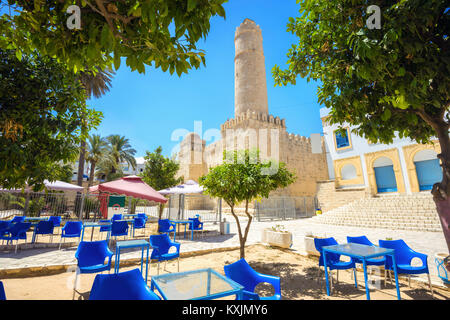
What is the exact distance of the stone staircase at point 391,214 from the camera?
422 inches

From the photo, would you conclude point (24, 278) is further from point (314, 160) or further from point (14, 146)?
point (314, 160)

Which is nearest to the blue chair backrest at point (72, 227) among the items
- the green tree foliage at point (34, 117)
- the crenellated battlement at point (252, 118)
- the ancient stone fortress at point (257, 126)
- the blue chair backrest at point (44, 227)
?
the blue chair backrest at point (44, 227)

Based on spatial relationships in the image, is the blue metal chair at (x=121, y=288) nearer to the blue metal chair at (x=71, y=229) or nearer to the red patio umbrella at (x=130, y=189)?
the red patio umbrella at (x=130, y=189)

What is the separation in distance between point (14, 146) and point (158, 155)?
37.4ft

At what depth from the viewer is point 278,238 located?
730 centimetres

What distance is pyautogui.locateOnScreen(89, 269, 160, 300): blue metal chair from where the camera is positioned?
211cm

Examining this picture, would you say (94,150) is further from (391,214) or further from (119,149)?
(391,214)

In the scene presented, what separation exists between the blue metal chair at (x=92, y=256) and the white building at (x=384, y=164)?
14.5m

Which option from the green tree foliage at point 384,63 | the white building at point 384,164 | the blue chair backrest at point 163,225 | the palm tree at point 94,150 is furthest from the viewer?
the palm tree at point 94,150

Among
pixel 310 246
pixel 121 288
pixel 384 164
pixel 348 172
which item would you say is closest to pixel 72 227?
pixel 121 288

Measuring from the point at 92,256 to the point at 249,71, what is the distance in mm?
23292
